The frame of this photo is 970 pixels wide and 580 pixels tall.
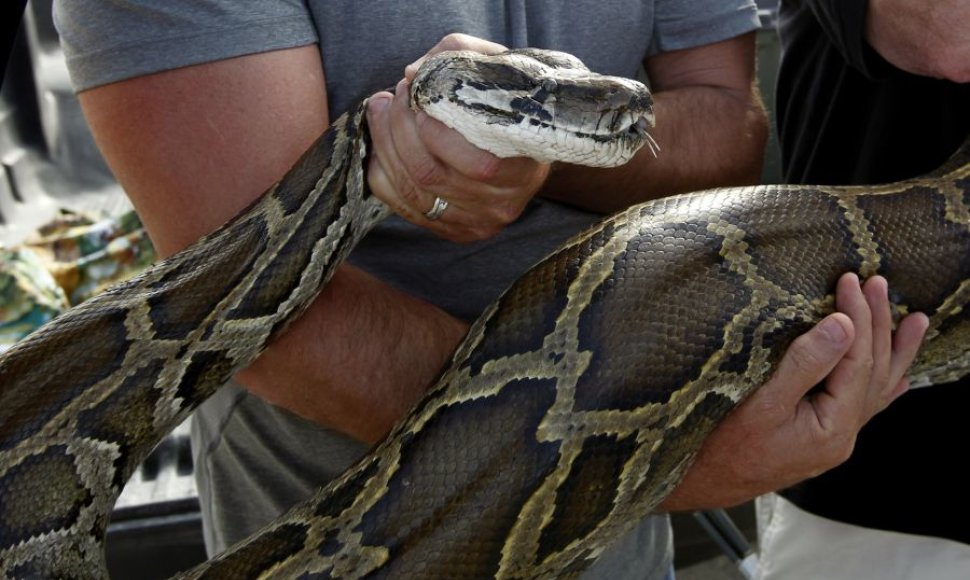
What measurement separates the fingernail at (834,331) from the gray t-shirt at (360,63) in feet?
2.40

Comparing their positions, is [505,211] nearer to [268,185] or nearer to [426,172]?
[426,172]

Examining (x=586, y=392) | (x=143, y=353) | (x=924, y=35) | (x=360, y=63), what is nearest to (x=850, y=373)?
(x=586, y=392)

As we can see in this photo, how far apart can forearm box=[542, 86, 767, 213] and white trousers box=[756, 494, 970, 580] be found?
1.04m

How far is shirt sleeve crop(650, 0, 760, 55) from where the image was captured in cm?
255

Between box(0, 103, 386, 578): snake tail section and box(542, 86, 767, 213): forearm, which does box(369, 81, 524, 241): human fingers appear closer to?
box(0, 103, 386, 578): snake tail section

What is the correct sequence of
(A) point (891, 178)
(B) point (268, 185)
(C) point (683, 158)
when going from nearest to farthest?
(B) point (268, 185) → (C) point (683, 158) → (A) point (891, 178)

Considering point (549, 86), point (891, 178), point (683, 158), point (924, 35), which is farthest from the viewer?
point (891, 178)

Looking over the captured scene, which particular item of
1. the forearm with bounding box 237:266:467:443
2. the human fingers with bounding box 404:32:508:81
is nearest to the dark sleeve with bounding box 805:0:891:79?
the human fingers with bounding box 404:32:508:81

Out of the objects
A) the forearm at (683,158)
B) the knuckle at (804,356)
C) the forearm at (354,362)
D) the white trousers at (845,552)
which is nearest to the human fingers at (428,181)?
the forearm at (354,362)

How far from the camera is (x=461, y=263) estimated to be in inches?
96.1

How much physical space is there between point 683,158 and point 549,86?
707 mm

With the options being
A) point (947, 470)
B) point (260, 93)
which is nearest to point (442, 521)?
point (260, 93)

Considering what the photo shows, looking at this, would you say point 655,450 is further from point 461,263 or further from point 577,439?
point 461,263

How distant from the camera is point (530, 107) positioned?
1959 mm
